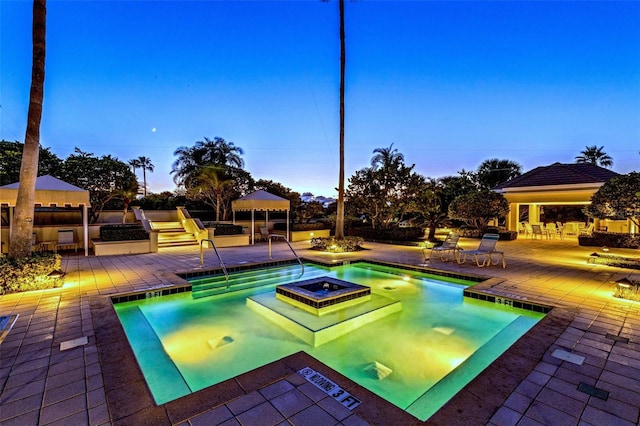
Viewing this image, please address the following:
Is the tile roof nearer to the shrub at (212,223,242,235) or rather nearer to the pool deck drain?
the shrub at (212,223,242,235)

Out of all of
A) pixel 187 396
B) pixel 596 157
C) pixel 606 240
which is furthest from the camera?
pixel 596 157

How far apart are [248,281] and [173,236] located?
8.82 m

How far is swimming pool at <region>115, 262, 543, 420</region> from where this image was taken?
3502 millimetres

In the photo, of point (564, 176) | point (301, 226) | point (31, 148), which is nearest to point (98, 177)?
point (31, 148)

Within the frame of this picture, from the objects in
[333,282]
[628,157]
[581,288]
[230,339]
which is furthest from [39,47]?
[628,157]

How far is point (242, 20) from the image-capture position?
12.5 m

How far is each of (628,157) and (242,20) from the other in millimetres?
37025

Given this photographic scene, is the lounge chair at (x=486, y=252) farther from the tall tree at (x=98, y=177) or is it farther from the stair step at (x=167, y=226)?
the tall tree at (x=98, y=177)

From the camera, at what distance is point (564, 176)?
1716cm

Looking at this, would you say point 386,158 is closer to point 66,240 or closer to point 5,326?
point 66,240

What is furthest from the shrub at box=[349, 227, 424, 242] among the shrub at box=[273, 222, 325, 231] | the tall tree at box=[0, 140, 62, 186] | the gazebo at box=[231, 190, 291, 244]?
the tall tree at box=[0, 140, 62, 186]

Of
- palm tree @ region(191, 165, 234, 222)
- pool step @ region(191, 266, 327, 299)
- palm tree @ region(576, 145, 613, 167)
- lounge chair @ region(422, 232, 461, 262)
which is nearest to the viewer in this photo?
pool step @ region(191, 266, 327, 299)

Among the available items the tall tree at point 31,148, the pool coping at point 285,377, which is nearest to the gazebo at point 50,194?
the tall tree at point 31,148

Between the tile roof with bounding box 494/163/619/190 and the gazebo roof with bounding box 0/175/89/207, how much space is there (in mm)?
21979
